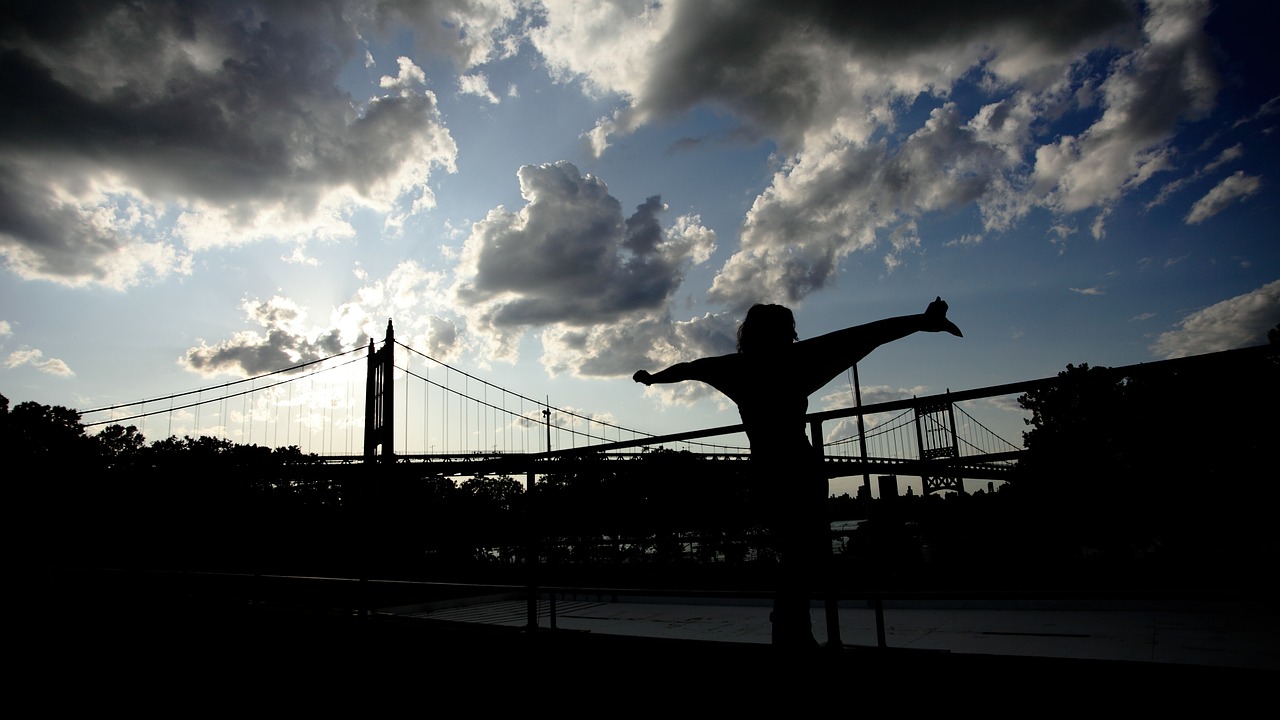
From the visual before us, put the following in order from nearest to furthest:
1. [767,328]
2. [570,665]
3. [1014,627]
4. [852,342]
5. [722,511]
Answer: [852,342]
[767,328]
[570,665]
[1014,627]
[722,511]

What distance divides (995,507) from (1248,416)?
979 cm

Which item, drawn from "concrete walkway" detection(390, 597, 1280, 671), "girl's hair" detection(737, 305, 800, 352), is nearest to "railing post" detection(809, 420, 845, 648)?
"girl's hair" detection(737, 305, 800, 352)

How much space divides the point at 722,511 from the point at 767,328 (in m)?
28.6

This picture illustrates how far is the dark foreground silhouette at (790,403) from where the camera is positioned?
1833 millimetres

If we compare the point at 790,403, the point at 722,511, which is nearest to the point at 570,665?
the point at 790,403

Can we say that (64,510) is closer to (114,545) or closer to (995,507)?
(114,545)

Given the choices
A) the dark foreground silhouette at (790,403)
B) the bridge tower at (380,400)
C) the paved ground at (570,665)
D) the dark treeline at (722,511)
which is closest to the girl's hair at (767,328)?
the dark foreground silhouette at (790,403)

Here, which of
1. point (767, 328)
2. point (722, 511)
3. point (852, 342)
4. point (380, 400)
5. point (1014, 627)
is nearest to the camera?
point (852, 342)

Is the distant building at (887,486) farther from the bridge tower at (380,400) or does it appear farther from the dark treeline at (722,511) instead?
the bridge tower at (380,400)

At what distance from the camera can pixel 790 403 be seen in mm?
1989

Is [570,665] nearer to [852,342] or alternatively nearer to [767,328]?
[767,328]

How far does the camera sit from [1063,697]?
1484 millimetres

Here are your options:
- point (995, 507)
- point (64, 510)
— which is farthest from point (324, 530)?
point (995, 507)

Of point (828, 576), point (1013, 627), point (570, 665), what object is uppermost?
point (828, 576)
